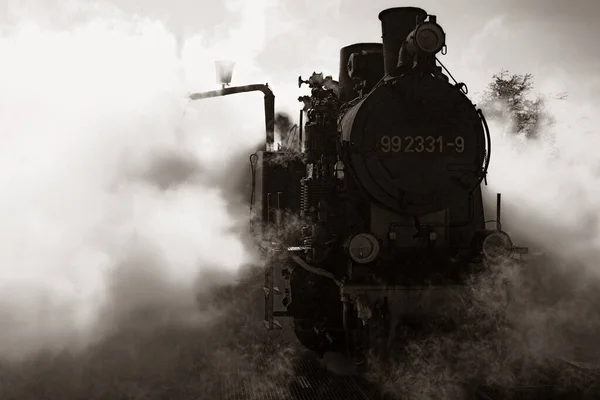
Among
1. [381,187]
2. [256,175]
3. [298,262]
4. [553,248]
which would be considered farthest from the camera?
[553,248]

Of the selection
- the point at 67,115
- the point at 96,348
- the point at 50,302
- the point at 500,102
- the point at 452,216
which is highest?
the point at 500,102

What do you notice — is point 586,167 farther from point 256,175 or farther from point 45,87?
point 45,87

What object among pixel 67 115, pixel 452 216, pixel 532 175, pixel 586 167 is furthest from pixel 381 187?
pixel 586 167

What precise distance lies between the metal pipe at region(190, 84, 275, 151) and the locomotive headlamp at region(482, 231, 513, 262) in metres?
3.78

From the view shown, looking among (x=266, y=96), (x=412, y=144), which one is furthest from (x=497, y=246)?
(x=266, y=96)

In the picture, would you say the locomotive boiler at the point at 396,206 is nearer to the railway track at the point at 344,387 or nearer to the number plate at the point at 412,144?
the number plate at the point at 412,144

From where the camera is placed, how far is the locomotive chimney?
6.35 metres

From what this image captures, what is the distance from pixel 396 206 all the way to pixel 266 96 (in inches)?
152

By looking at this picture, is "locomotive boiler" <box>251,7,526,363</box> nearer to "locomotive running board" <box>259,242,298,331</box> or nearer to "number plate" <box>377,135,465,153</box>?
"number plate" <box>377,135,465,153</box>

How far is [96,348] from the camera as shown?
246 inches

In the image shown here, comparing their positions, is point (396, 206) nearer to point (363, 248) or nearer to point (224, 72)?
point (363, 248)

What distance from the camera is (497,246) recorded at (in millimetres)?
5855

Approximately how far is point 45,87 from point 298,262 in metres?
4.19

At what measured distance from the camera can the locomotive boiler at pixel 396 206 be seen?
561 cm
